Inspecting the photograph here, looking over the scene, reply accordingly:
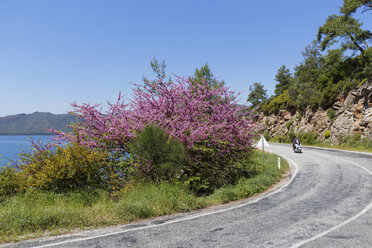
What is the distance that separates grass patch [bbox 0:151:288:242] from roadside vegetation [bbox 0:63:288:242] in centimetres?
3

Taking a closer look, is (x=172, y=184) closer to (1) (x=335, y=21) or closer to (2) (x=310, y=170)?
(2) (x=310, y=170)

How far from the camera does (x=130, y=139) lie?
11.0 meters

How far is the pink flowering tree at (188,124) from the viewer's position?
11008 millimetres

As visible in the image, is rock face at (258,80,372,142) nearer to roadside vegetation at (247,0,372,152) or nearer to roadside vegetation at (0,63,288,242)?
roadside vegetation at (247,0,372,152)

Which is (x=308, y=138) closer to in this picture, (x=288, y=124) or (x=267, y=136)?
(x=288, y=124)

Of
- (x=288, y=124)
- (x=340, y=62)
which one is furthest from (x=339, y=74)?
(x=288, y=124)

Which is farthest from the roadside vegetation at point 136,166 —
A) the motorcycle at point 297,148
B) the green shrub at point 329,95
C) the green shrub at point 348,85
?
the green shrub at point 329,95

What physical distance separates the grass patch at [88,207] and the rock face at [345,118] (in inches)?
973

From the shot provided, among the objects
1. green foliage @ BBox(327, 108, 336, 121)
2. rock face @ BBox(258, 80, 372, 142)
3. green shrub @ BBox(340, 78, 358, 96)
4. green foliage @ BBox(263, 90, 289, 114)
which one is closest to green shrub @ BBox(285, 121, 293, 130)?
rock face @ BBox(258, 80, 372, 142)

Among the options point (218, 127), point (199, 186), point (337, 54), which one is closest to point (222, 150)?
point (218, 127)

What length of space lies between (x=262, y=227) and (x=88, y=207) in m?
5.54

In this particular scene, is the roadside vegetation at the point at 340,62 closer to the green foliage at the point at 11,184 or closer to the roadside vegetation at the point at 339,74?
the roadside vegetation at the point at 339,74

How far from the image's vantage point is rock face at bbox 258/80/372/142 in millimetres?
27825

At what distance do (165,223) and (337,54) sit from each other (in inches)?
1449
